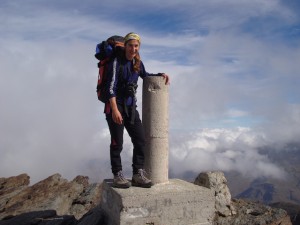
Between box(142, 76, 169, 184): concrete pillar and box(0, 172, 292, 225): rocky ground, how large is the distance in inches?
97.2

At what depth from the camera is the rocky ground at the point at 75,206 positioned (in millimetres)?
13352

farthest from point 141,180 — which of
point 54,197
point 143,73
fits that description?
point 54,197

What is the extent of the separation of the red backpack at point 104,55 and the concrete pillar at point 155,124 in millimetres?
1617

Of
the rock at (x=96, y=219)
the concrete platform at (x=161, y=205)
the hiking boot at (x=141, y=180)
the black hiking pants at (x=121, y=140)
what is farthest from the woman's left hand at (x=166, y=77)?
the rock at (x=96, y=219)

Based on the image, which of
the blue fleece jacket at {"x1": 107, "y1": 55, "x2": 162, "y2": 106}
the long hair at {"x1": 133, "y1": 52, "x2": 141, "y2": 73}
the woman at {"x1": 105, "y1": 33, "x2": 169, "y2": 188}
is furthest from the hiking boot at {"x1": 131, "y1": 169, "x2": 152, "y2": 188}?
the long hair at {"x1": 133, "y1": 52, "x2": 141, "y2": 73}

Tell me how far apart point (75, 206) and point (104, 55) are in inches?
377

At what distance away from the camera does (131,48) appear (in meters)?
9.46

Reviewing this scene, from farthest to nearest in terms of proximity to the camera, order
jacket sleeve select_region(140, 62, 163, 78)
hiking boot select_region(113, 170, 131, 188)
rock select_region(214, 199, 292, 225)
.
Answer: rock select_region(214, 199, 292, 225) → jacket sleeve select_region(140, 62, 163, 78) → hiking boot select_region(113, 170, 131, 188)

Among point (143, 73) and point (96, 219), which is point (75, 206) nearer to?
point (96, 219)

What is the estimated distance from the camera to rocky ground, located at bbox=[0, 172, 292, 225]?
→ 13352 mm

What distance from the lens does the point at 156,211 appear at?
995 cm

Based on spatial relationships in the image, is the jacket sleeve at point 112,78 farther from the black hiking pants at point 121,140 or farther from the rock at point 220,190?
the rock at point 220,190

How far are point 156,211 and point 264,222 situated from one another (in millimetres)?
6295

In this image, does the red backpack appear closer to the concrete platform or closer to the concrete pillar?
the concrete pillar
